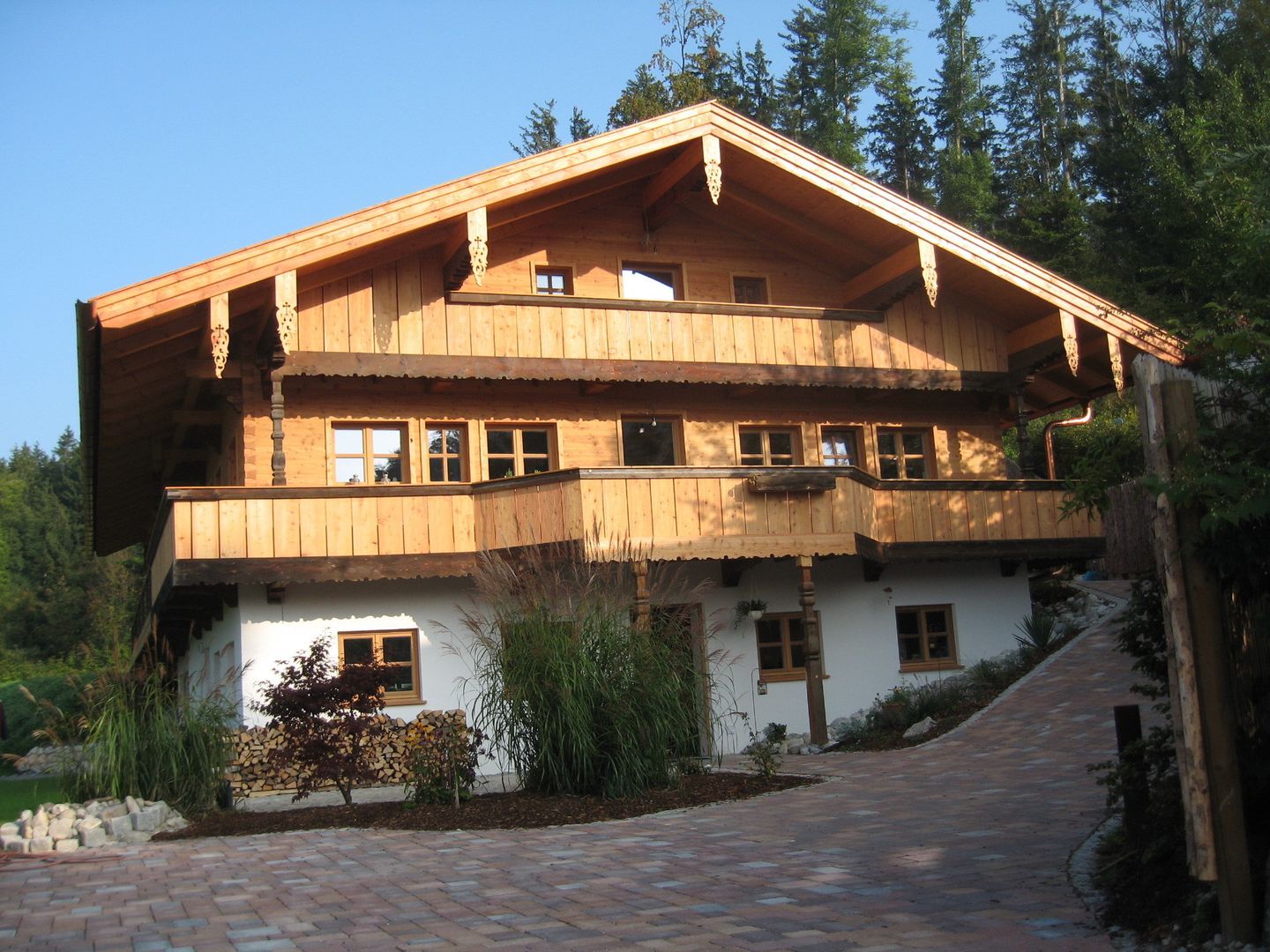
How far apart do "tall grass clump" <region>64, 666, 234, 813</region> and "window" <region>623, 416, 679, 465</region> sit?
850 cm

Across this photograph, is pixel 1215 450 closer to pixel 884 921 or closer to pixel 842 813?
pixel 884 921

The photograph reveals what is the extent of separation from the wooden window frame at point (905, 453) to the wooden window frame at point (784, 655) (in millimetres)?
3285

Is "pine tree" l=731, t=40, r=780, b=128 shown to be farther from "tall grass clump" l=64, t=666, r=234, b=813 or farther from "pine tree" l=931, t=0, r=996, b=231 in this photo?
"tall grass clump" l=64, t=666, r=234, b=813

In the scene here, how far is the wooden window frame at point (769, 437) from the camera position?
20.6m

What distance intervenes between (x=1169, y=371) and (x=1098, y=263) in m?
33.6

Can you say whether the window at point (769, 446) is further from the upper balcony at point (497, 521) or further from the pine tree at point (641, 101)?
the pine tree at point (641, 101)

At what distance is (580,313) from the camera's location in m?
18.9

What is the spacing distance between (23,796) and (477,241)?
39.6 feet

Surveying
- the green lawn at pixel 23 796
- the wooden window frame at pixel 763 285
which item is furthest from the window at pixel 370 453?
the wooden window frame at pixel 763 285

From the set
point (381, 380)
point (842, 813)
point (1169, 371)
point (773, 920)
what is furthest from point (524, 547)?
point (1169, 371)

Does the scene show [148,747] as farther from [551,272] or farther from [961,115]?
[961,115]

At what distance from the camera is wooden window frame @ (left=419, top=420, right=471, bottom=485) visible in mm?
18484

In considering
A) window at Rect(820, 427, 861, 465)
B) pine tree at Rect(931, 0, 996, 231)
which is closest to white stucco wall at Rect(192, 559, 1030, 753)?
window at Rect(820, 427, 861, 465)

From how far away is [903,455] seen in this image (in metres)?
21.8
